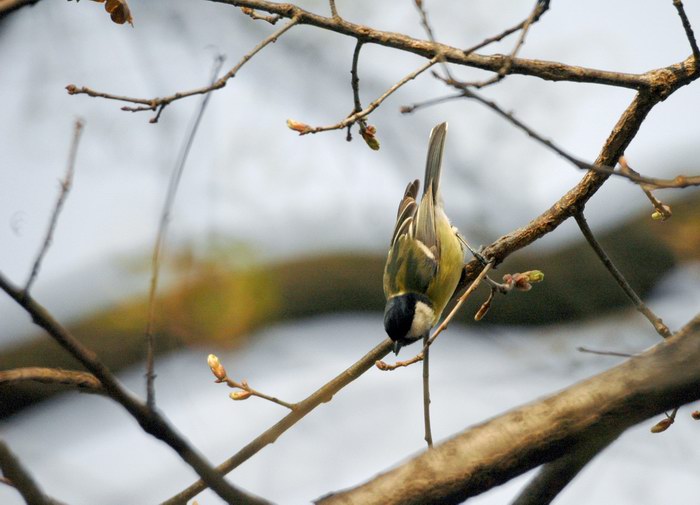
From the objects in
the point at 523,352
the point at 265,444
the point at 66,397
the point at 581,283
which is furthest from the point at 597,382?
the point at 66,397

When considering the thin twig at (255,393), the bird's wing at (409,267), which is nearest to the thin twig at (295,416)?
the thin twig at (255,393)

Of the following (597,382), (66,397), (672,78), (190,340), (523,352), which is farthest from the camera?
(66,397)

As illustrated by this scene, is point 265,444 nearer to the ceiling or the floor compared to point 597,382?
nearer to the ceiling

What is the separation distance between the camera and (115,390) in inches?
50.5

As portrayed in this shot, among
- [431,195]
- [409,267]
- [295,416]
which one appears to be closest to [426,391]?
[295,416]

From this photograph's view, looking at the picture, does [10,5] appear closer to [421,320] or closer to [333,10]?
[333,10]

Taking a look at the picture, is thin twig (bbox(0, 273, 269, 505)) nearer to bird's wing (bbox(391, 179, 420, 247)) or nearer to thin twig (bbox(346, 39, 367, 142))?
thin twig (bbox(346, 39, 367, 142))

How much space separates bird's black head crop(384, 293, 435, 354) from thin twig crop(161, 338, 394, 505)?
574 mm

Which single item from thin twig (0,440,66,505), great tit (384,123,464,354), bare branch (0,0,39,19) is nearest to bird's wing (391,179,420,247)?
great tit (384,123,464,354)

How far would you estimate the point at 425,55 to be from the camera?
2258 mm

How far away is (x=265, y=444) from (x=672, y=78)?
5.32ft

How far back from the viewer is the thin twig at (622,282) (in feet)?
7.17

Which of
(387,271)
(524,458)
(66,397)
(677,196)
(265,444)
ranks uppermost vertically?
(66,397)

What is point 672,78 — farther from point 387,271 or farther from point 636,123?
point 387,271
